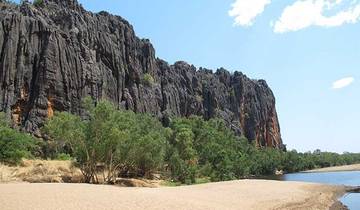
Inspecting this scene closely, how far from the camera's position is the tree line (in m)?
65.3

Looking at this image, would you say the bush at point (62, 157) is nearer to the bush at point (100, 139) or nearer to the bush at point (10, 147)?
the bush at point (10, 147)

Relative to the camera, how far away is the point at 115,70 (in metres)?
145

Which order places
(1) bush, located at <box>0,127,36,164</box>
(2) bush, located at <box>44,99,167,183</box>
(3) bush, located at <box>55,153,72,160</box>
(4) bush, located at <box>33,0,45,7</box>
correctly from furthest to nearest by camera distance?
(4) bush, located at <box>33,0,45,7</box> < (3) bush, located at <box>55,153,72,160</box> < (1) bush, located at <box>0,127,36,164</box> < (2) bush, located at <box>44,99,167,183</box>

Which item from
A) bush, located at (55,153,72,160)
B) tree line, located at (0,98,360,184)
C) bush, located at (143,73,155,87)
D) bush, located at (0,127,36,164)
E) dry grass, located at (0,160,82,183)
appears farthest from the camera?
bush, located at (143,73,155,87)

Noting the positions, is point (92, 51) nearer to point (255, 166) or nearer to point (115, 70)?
point (115, 70)

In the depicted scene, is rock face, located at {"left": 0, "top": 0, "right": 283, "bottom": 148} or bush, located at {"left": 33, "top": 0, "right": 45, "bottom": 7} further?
bush, located at {"left": 33, "top": 0, "right": 45, "bottom": 7}

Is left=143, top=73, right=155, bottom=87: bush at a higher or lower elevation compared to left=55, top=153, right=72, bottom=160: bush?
higher

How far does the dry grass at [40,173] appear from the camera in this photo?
62.6 meters

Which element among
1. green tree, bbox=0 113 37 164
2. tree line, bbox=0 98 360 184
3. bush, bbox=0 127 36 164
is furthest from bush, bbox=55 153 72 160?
bush, bbox=0 127 36 164

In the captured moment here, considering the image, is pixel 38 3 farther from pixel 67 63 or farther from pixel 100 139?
pixel 100 139

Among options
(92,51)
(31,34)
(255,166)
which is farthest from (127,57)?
(255,166)

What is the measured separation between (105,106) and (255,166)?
322 ft

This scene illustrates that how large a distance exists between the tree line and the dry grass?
221 centimetres

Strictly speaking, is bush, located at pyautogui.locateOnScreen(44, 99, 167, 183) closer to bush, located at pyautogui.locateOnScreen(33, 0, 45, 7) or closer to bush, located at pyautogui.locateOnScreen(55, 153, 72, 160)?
bush, located at pyautogui.locateOnScreen(55, 153, 72, 160)
